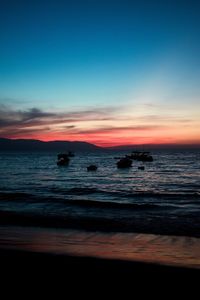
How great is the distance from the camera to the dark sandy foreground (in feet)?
21.4

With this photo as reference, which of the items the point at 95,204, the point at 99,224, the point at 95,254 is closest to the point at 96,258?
the point at 95,254

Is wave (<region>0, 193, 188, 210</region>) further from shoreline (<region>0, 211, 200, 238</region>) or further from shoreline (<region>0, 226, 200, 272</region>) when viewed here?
shoreline (<region>0, 226, 200, 272</region>)

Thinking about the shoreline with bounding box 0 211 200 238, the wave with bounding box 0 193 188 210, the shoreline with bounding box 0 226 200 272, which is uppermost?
the shoreline with bounding box 0 226 200 272

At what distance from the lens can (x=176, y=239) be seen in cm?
1152

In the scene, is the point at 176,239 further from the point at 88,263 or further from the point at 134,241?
the point at 88,263

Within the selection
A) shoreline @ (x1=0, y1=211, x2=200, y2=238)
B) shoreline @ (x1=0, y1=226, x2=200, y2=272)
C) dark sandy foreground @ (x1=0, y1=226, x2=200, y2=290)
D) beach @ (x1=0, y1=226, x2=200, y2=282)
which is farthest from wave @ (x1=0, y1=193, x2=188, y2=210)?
dark sandy foreground @ (x1=0, y1=226, x2=200, y2=290)

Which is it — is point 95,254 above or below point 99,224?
above

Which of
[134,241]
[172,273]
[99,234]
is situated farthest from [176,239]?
[172,273]

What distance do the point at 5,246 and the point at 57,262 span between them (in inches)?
111

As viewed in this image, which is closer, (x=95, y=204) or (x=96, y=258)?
(x=96, y=258)

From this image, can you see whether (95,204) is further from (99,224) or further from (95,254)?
(95,254)

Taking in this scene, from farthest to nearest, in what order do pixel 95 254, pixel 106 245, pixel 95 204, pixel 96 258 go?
pixel 95 204 → pixel 106 245 → pixel 95 254 → pixel 96 258

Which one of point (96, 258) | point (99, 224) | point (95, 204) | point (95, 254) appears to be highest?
point (96, 258)

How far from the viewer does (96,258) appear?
833cm
